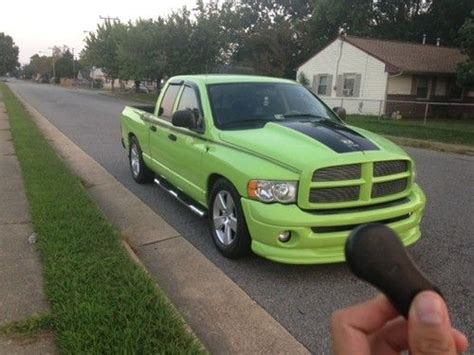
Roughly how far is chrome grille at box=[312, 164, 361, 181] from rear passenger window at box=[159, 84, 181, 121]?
9.22 feet

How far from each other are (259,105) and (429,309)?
15.5 feet

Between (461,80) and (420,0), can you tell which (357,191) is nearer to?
(461,80)

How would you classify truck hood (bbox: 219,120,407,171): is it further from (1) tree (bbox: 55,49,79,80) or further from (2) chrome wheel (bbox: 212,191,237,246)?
(1) tree (bbox: 55,49,79,80)

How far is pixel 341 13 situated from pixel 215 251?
1308 inches

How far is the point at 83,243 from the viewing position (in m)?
4.54

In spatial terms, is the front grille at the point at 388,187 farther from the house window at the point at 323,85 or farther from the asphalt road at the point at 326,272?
the house window at the point at 323,85

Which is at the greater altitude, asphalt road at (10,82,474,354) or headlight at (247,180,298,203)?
headlight at (247,180,298,203)

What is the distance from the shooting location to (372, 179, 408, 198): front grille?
14.0 ft

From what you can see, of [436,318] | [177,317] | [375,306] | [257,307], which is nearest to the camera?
[436,318]

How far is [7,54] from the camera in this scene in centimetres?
13862

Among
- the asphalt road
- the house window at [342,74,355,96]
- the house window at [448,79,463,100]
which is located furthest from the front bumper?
the house window at [448,79,463,100]

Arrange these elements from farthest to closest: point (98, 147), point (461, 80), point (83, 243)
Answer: point (461, 80) < point (98, 147) < point (83, 243)

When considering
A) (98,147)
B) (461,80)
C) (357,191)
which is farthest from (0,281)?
(461,80)

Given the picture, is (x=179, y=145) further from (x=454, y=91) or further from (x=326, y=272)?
(x=454, y=91)
